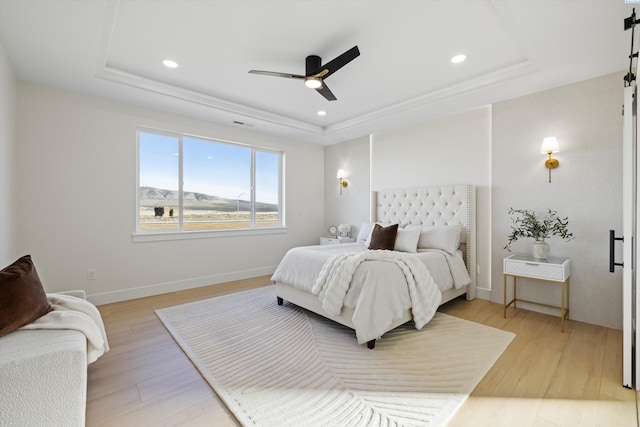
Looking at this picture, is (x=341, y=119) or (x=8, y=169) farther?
(x=341, y=119)

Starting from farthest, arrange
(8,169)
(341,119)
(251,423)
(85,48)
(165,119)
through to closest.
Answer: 1. (341,119)
2. (165,119)
3. (8,169)
4. (85,48)
5. (251,423)

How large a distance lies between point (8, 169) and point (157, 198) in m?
1.49

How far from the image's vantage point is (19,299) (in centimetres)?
156

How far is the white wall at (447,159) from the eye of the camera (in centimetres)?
365

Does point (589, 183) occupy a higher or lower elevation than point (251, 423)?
higher

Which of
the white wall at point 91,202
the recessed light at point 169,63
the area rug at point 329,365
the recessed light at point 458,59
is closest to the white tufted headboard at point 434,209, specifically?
the area rug at point 329,365

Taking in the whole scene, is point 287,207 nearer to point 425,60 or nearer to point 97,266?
point 97,266

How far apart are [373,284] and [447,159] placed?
8.39ft

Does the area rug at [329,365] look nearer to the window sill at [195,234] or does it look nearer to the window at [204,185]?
the window sill at [195,234]

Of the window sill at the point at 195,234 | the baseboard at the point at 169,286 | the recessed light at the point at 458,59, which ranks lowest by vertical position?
the baseboard at the point at 169,286

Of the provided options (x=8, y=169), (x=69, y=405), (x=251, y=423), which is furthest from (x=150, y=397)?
(x=8, y=169)

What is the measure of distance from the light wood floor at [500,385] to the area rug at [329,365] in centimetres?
10

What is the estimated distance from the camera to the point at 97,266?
3459 millimetres

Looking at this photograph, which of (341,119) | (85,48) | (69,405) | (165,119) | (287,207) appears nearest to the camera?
(69,405)
